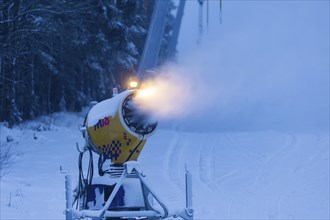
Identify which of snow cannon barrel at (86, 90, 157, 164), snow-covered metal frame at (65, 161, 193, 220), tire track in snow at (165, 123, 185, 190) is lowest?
tire track in snow at (165, 123, 185, 190)

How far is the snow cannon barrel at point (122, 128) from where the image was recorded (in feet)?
15.0

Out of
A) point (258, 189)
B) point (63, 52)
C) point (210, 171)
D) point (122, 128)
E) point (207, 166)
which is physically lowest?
point (63, 52)

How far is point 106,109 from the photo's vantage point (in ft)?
15.6

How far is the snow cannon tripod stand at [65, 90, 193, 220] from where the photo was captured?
14.4 ft

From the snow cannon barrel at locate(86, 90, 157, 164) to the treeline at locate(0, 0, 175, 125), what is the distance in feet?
30.8

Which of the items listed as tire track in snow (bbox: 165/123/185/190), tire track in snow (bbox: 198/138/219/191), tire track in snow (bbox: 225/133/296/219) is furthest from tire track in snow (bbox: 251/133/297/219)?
tire track in snow (bbox: 165/123/185/190)

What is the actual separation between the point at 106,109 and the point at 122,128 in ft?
0.95

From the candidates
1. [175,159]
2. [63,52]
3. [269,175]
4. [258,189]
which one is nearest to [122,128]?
[258,189]

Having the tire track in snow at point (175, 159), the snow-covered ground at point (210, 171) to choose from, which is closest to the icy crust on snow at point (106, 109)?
the snow-covered ground at point (210, 171)

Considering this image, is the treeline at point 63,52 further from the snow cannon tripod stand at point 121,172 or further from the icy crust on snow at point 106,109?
the snow cannon tripod stand at point 121,172

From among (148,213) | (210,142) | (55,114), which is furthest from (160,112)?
(55,114)

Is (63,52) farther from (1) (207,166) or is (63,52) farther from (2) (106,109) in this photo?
(2) (106,109)

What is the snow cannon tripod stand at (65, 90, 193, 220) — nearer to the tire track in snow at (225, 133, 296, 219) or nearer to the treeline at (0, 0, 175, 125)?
the tire track in snow at (225, 133, 296, 219)

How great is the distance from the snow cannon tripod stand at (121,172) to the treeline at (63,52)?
940cm
